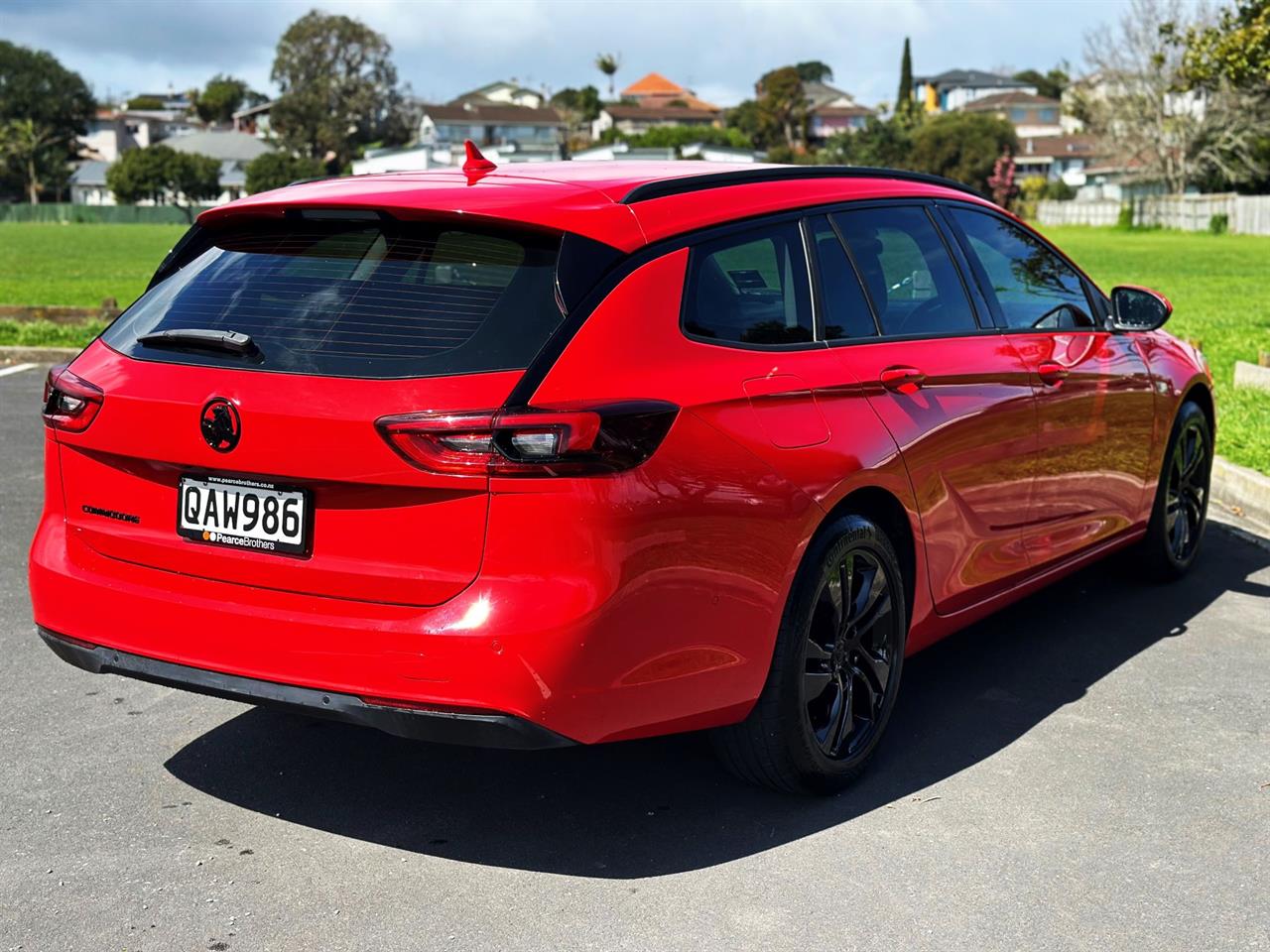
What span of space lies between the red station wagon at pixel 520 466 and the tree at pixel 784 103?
526 feet

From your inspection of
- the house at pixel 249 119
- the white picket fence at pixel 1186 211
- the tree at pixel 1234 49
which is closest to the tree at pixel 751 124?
the house at pixel 249 119

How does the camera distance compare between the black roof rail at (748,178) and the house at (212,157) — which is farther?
the house at (212,157)

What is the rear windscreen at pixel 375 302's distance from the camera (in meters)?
3.57

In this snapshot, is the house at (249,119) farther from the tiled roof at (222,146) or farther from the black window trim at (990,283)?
the black window trim at (990,283)

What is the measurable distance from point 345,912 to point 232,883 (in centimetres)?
33

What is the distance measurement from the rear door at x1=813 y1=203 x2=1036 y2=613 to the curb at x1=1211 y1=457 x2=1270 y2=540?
3.71 m

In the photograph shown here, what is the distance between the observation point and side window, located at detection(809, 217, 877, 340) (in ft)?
14.6

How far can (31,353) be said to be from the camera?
1538 centimetres

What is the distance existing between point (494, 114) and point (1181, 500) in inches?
7160

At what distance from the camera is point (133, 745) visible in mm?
4676

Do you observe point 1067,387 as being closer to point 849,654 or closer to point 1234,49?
point 849,654

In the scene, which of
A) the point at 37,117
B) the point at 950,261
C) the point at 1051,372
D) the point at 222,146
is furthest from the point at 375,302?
the point at 222,146

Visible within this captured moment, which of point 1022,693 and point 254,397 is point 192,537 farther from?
point 1022,693

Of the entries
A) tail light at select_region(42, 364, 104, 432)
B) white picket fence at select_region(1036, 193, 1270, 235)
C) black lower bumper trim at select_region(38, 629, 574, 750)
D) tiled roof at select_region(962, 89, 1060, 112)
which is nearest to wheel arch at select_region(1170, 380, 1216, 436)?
black lower bumper trim at select_region(38, 629, 574, 750)
